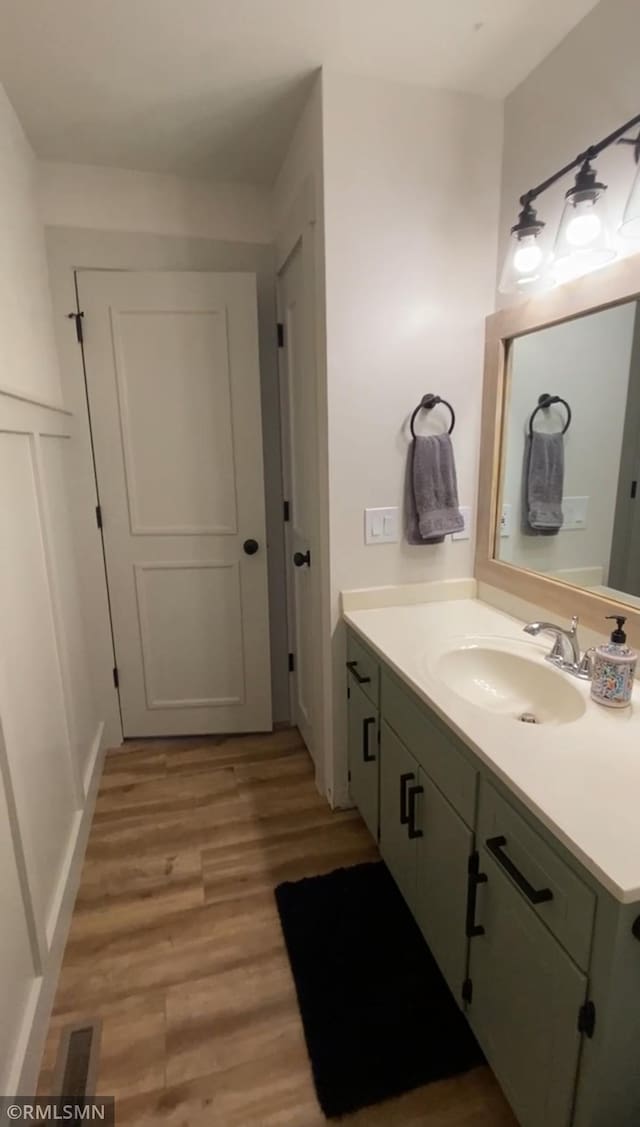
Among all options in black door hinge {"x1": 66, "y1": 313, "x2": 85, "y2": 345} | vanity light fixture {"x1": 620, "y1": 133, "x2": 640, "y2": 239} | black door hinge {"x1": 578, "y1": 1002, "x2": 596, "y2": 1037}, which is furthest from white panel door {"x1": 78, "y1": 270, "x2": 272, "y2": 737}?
black door hinge {"x1": 578, "y1": 1002, "x2": 596, "y2": 1037}

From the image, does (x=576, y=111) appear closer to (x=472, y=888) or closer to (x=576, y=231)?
(x=576, y=231)

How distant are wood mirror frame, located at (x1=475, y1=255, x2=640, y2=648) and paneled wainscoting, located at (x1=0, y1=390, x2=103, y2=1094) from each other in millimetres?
1439

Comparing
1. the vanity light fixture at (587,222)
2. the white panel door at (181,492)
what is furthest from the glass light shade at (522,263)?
the white panel door at (181,492)

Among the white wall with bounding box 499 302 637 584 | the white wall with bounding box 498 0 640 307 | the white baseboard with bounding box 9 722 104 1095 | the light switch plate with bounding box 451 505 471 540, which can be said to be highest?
the white wall with bounding box 498 0 640 307

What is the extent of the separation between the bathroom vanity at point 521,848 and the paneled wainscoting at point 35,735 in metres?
0.95

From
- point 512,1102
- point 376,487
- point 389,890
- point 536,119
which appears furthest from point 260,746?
point 536,119

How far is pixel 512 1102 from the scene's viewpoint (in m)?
1.01

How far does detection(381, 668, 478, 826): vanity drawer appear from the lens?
43.9 inches

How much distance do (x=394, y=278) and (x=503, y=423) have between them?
574mm

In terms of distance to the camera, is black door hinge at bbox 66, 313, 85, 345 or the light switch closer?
the light switch

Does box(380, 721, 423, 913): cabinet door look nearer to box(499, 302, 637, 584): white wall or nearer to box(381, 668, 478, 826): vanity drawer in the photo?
box(381, 668, 478, 826): vanity drawer

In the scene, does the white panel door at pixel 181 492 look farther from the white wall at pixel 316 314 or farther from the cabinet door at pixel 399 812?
the cabinet door at pixel 399 812

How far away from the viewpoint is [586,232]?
4.11ft

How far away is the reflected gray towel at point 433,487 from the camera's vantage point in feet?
5.80
